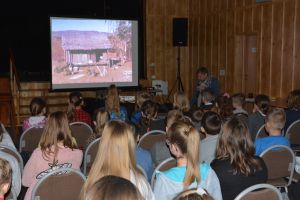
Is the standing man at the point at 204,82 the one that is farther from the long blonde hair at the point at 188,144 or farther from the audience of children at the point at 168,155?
the long blonde hair at the point at 188,144

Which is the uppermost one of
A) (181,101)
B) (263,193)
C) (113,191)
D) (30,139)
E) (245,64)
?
(245,64)

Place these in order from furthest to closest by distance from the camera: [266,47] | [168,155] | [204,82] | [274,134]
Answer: [266,47] < [204,82] < [274,134] < [168,155]

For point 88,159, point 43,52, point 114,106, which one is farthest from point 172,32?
point 88,159

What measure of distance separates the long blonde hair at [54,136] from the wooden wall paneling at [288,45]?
6381 mm

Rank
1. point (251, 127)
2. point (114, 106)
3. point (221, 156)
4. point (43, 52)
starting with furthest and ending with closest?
point (43, 52)
point (114, 106)
point (251, 127)
point (221, 156)

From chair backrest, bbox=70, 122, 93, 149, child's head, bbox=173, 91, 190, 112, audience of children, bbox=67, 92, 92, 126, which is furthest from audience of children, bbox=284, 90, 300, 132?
audience of children, bbox=67, 92, 92, 126

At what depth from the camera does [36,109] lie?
5.18 m

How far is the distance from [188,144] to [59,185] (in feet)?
2.85

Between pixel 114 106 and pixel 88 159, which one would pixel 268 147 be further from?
pixel 114 106

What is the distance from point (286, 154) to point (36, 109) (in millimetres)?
3095

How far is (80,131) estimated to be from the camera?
16.1 ft

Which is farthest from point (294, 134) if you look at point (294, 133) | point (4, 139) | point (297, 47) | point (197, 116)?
point (297, 47)

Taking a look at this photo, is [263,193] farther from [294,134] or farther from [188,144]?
[294,134]

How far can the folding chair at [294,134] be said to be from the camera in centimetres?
486
